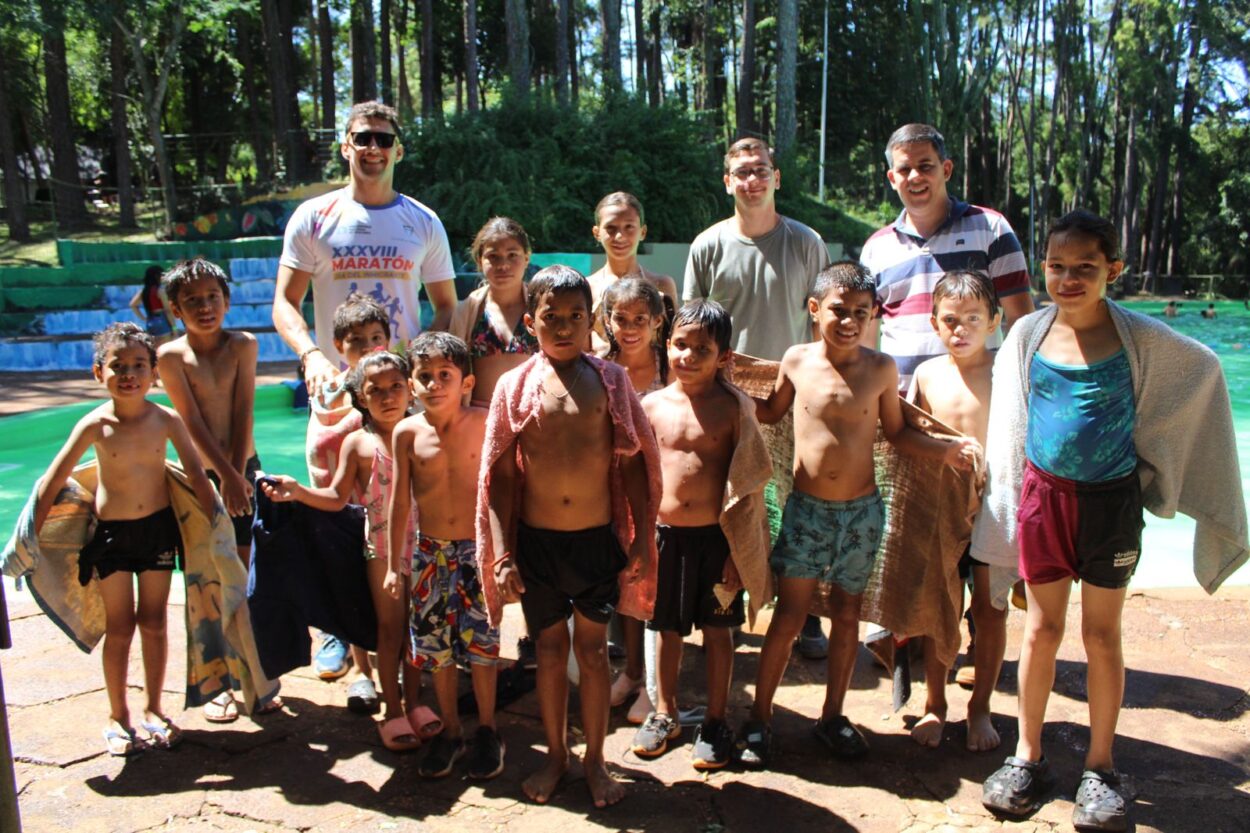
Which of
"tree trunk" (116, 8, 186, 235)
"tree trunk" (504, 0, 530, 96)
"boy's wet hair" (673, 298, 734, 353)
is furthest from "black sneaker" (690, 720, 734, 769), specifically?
"tree trunk" (116, 8, 186, 235)

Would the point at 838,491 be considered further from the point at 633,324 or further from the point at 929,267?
the point at 929,267

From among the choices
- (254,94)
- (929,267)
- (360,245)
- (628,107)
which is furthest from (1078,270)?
(254,94)

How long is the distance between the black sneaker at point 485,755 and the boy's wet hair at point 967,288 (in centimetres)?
212

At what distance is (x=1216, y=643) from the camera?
4.25 m

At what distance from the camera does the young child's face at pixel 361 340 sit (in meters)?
3.64

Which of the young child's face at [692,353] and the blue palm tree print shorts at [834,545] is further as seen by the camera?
the blue palm tree print shorts at [834,545]

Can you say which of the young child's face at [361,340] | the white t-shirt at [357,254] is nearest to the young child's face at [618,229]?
the white t-shirt at [357,254]

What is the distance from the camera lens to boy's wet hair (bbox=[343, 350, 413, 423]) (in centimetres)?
335

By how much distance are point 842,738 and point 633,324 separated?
5.11 ft

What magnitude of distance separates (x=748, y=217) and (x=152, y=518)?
8.44 ft

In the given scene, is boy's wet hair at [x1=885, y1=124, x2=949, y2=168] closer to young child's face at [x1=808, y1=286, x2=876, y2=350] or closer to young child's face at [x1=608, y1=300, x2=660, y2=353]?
young child's face at [x1=808, y1=286, x2=876, y2=350]

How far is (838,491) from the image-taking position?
3.35 metres

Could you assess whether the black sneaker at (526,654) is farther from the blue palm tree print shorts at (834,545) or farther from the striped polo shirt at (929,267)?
the striped polo shirt at (929,267)

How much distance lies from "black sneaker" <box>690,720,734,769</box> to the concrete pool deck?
39 mm
